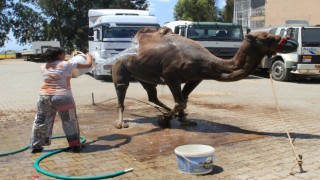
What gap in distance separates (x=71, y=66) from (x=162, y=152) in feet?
6.03

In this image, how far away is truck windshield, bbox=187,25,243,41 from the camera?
17.9m

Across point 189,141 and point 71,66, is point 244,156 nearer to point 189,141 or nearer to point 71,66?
point 189,141

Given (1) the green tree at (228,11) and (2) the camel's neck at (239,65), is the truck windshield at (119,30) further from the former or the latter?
(1) the green tree at (228,11)

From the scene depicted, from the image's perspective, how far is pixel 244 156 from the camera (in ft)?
18.8

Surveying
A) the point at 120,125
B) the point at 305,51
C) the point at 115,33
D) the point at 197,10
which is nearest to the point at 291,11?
the point at 197,10

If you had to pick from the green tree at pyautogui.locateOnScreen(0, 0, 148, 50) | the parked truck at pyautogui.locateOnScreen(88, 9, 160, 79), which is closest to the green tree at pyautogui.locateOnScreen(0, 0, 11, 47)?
the green tree at pyautogui.locateOnScreen(0, 0, 148, 50)

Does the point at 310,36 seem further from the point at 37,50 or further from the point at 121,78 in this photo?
the point at 37,50

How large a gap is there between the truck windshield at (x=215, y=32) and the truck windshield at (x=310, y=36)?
274 cm

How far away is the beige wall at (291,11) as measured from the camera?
3691 cm

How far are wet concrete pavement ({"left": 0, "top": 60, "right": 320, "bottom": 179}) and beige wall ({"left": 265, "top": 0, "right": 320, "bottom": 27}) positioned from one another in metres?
27.5

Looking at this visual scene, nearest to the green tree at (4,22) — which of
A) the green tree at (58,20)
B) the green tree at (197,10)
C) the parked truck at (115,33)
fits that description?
the green tree at (58,20)

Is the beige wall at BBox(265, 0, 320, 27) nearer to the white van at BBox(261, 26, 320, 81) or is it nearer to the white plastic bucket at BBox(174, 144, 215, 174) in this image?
the white van at BBox(261, 26, 320, 81)

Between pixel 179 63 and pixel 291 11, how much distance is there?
36.1 metres

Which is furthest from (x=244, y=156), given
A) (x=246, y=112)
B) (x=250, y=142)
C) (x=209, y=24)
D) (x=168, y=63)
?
(x=209, y=24)
